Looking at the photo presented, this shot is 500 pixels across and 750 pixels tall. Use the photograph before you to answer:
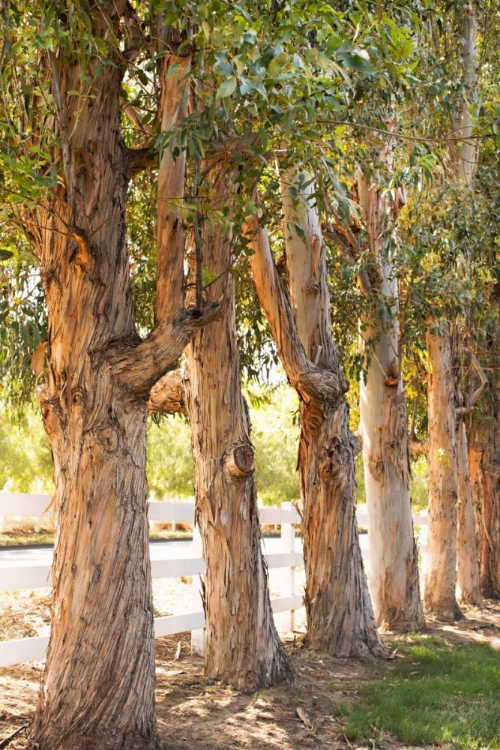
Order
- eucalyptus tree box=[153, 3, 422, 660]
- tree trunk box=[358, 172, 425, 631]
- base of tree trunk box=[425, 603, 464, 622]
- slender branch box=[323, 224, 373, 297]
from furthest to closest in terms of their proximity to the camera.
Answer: base of tree trunk box=[425, 603, 464, 622], tree trunk box=[358, 172, 425, 631], slender branch box=[323, 224, 373, 297], eucalyptus tree box=[153, 3, 422, 660]

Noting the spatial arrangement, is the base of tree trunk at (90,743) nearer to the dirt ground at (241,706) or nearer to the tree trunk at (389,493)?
the dirt ground at (241,706)

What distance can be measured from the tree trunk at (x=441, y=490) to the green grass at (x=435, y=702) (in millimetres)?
3164

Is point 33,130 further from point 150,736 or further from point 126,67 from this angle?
point 150,736

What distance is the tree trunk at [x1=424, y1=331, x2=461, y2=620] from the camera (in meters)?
13.5

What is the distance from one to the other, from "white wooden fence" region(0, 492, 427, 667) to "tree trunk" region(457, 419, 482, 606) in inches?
193

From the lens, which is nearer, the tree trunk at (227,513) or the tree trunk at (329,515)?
the tree trunk at (227,513)

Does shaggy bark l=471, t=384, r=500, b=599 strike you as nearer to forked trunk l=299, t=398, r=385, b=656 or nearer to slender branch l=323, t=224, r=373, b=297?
slender branch l=323, t=224, r=373, b=297

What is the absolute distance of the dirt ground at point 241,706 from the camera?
629 centimetres

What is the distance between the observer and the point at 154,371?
600 centimetres

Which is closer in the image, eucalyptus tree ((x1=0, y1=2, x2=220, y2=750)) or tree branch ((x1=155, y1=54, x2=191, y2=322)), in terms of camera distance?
eucalyptus tree ((x1=0, y1=2, x2=220, y2=750))

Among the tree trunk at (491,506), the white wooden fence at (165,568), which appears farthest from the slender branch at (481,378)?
the white wooden fence at (165,568)

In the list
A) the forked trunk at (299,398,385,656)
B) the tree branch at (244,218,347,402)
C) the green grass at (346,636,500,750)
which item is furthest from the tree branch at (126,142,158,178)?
the green grass at (346,636,500,750)

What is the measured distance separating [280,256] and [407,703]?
5735 mm

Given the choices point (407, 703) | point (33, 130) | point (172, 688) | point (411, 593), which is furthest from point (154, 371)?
point (411, 593)
